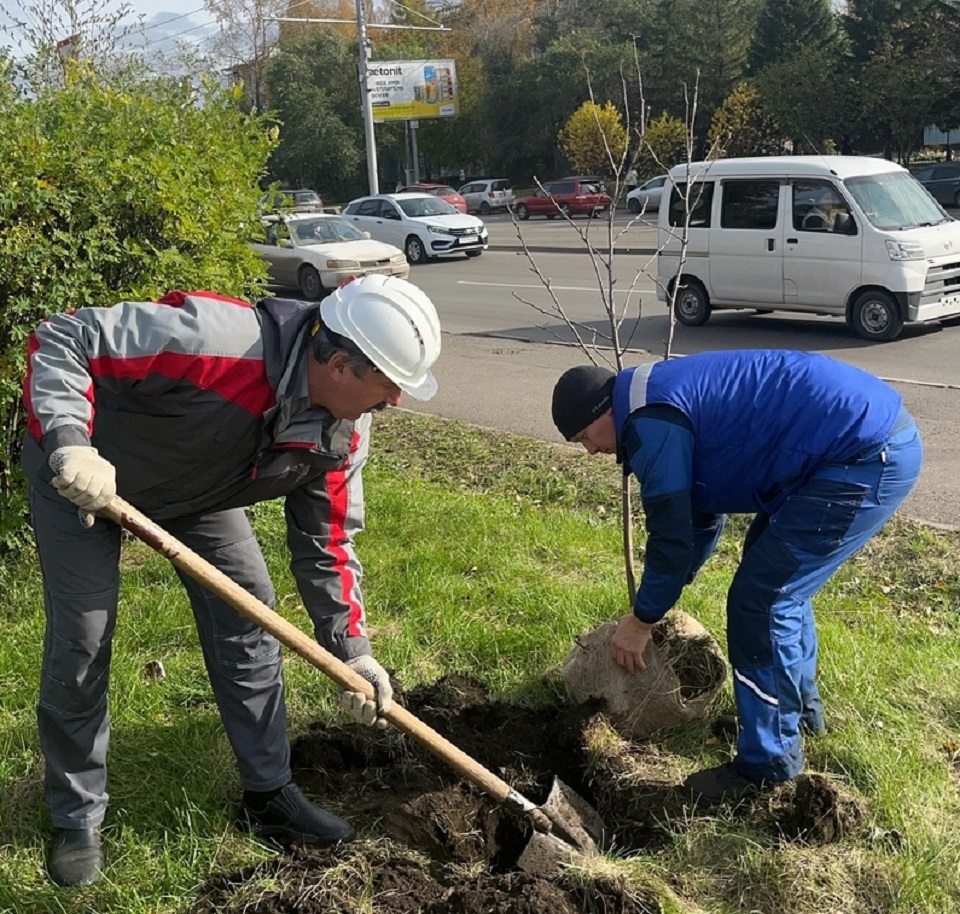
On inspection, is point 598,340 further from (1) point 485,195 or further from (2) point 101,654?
(1) point 485,195

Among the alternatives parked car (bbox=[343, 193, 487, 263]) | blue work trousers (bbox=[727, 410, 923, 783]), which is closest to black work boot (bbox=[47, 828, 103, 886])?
blue work trousers (bbox=[727, 410, 923, 783])

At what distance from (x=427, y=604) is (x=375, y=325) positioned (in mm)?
2244

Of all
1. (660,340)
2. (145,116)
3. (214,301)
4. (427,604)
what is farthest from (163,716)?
(660,340)

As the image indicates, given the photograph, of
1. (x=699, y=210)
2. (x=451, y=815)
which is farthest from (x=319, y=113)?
(x=451, y=815)

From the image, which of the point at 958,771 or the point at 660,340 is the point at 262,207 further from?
the point at 660,340

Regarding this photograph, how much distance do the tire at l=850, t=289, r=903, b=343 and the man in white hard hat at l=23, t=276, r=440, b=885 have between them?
914cm

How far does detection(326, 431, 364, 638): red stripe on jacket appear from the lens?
3.08m

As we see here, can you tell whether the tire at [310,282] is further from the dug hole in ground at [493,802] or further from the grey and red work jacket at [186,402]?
the grey and red work jacket at [186,402]

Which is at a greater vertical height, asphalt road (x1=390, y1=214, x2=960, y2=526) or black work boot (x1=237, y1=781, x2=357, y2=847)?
black work boot (x1=237, y1=781, x2=357, y2=847)

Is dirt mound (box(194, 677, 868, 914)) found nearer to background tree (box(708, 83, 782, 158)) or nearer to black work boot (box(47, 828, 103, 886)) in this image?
black work boot (box(47, 828, 103, 886))

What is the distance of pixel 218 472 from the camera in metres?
2.88

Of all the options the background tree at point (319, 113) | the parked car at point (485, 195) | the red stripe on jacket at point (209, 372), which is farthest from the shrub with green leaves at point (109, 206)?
the background tree at point (319, 113)

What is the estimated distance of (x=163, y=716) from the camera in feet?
12.5

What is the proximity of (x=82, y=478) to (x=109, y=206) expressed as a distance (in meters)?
2.90
